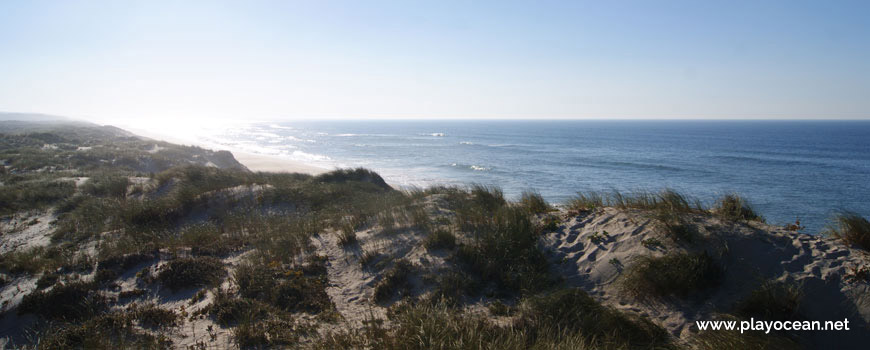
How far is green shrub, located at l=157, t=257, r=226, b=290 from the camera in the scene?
273 inches

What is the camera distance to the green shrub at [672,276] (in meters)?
5.72

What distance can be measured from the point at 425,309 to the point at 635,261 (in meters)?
3.76

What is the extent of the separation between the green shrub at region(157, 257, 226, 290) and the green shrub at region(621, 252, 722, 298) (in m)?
7.05

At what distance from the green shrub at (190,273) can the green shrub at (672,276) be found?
7.05 metres

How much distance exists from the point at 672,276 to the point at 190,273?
8.23m

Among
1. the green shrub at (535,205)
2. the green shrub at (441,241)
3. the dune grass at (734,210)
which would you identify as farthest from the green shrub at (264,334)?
the dune grass at (734,210)

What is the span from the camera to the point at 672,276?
579cm

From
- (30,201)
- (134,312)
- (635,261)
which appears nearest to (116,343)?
(134,312)

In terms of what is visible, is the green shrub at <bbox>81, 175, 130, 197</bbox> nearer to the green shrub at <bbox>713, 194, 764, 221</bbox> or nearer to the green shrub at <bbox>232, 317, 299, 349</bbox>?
the green shrub at <bbox>232, 317, 299, 349</bbox>

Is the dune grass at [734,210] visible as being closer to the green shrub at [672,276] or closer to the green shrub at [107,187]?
the green shrub at [672,276]

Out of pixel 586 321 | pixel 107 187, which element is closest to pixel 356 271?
pixel 586 321

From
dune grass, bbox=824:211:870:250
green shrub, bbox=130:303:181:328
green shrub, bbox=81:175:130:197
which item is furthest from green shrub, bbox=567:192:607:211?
green shrub, bbox=81:175:130:197

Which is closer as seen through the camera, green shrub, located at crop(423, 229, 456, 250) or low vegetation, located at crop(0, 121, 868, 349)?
low vegetation, located at crop(0, 121, 868, 349)

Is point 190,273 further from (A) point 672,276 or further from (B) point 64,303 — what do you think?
(A) point 672,276
